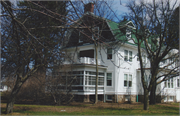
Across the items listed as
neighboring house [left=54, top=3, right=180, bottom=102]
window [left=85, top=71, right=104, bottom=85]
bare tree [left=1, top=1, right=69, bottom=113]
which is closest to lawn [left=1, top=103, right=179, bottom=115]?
bare tree [left=1, top=1, right=69, bottom=113]

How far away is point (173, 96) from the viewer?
2606 cm

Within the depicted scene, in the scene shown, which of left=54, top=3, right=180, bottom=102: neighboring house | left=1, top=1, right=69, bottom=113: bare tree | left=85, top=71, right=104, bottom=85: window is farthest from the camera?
left=85, top=71, right=104, bottom=85: window

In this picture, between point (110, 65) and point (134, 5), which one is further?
point (110, 65)

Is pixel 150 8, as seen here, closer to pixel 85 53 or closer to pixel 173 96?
pixel 85 53

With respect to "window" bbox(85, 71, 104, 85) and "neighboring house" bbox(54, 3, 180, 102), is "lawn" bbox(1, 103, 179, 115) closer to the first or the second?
"neighboring house" bbox(54, 3, 180, 102)

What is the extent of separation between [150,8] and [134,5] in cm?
119

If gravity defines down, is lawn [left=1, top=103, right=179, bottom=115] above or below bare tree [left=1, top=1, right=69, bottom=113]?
below

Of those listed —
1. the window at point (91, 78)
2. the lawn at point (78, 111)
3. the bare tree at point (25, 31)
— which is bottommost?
the lawn at point (78, 111)

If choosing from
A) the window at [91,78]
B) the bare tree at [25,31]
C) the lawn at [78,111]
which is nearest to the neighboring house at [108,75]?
the window at [91,78]

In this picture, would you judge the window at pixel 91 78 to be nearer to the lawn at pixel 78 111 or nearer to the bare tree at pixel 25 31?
the lawn at pixel 78 111

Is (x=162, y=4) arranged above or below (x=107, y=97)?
above

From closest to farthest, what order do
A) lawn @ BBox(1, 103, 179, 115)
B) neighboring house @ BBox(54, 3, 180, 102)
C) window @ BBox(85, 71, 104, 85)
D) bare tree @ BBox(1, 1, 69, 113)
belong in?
bare tree @ BBox(1, 1, 69, 113) → lawn @ BBox(1, 103, 179, 115) → neighboring house @ BBox(54, 3, 180, 102) → window @ BBox(85, 71, 104, 85)

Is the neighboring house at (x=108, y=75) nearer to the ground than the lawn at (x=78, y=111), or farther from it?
farther from it

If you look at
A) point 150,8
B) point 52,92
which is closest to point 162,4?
point 150,8
